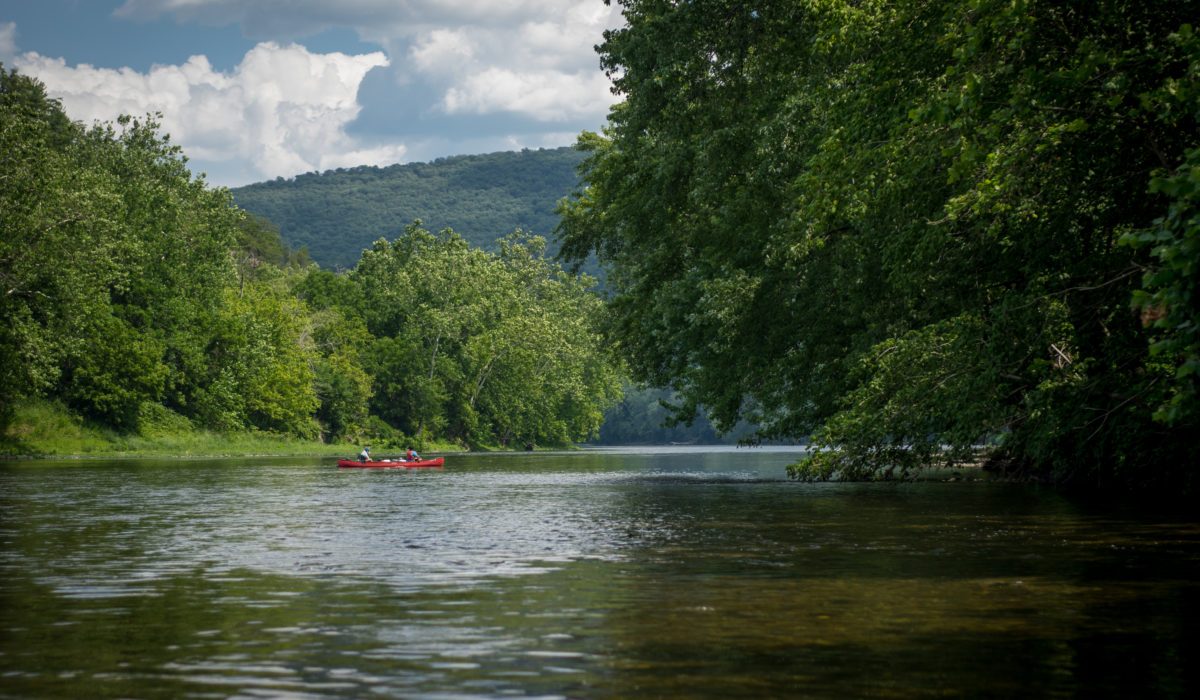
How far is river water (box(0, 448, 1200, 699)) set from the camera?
7.44 m

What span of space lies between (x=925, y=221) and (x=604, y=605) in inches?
483

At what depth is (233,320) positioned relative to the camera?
8012 centimetres

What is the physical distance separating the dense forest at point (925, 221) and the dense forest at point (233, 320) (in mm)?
14297

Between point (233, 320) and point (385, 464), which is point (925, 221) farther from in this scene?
point (233, 320)

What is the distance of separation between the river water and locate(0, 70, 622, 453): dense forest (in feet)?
97.7

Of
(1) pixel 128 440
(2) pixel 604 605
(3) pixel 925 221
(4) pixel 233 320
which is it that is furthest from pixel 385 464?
(2) pixel 604 605

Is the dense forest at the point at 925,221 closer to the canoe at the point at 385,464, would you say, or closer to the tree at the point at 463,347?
the canoe at the point at 385,464

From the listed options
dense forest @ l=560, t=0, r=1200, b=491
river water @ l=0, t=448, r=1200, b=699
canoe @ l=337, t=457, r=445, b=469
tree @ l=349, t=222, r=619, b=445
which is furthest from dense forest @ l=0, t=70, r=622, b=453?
river water @ l=0, t=448, r=1200, b=699

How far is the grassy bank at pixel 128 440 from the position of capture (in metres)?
60.6

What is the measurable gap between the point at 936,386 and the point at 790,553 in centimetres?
840

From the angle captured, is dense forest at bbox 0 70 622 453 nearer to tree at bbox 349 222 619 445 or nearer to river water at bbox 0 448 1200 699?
tree at bbox 349 222 619 445

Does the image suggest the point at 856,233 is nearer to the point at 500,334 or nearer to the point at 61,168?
the point at 61,168

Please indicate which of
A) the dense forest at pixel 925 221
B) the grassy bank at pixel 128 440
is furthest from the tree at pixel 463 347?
the dense forest at pixel 925 221

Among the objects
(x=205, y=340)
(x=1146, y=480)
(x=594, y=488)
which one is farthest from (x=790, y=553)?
(x=205, y=340)
